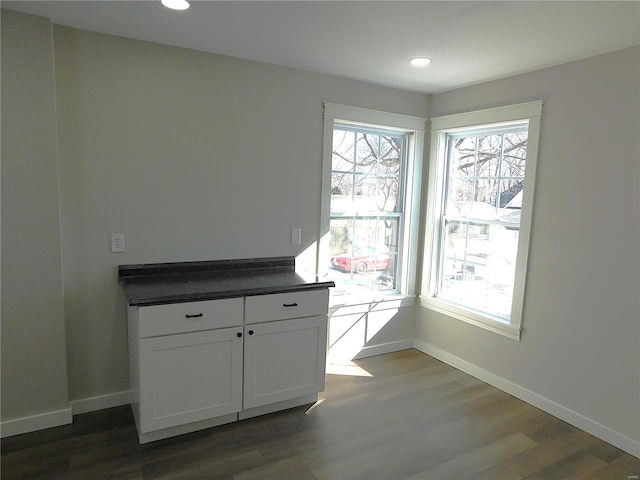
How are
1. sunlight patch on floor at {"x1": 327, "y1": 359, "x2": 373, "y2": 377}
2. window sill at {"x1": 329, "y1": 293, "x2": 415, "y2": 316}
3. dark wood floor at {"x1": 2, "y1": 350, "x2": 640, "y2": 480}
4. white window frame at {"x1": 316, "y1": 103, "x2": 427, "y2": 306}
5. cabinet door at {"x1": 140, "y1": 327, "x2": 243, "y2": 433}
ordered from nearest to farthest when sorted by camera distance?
dark wood floor at {"x1": 2, "y1": 350, "x2": 640, "y2": 480}, cabinet door at {"x1": 140, "y1": 327, "x2": 243, "y2": 433}, white window frame at {"x1": 316, "y1": 103, "x2": 427, "y2": 306}, sunlight patch on floor at {"x1": 327, "y1": 359, "x2": 373, "y2": 377}, window sill at {"x1": 329, "y1": 293, "x2": 415, "y2": 316}

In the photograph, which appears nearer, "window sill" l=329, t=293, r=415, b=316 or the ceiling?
the ceiling

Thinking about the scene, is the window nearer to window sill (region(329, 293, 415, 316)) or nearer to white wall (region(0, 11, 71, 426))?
window sill (region(329, 293, 415, 316))

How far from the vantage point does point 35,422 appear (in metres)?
2.44

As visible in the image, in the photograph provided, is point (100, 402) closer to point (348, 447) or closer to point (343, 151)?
point (348, 447)

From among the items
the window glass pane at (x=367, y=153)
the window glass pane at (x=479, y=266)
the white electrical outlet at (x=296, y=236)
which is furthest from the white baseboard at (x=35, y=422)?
the window glass pane at (x=479, y=266)

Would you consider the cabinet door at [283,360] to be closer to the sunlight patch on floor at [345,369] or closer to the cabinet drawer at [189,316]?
the cabinet drawer at [189,316]

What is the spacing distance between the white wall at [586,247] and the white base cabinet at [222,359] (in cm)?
156

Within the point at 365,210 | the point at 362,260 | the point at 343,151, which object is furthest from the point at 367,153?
the point at 362,260

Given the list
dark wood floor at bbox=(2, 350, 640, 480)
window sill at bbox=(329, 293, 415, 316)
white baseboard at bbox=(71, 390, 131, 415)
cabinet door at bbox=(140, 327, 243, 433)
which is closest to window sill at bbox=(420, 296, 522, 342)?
window sill at bbox=(329, 293, 415, 316)

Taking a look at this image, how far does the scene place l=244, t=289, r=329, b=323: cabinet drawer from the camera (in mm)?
2514

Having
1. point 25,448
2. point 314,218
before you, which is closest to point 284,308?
point 314,218

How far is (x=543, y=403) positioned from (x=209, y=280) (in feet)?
8.04

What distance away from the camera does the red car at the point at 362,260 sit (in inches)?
141

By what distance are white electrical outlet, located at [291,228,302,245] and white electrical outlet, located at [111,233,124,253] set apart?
1.19 metres
